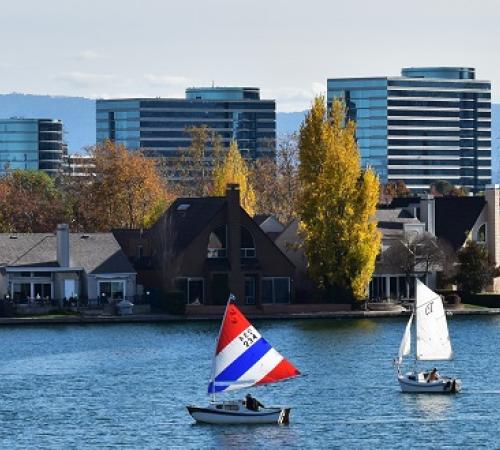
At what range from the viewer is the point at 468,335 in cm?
11838

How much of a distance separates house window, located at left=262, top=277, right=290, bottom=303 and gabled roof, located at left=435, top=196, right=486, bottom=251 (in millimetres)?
17190

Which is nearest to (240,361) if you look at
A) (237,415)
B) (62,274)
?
(237,415)

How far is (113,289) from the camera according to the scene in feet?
439

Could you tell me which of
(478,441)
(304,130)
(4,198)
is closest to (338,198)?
(304,130)

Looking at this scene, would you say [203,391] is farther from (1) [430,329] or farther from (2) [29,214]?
(2) [29,214]

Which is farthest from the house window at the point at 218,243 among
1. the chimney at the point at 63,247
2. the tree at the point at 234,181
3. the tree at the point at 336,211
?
the tree at the point at 234,181

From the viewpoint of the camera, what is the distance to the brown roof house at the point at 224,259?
132875 mm

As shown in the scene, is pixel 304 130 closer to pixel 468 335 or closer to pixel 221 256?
pixel 221 256

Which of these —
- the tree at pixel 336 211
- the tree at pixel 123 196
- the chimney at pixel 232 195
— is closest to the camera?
the chimney at pixel 232 195

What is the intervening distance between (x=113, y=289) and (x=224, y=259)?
27.0ft

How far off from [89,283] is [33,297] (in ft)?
13.3

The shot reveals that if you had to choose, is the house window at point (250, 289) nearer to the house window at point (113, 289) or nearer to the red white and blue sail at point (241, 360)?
the house window at point (113, 289)

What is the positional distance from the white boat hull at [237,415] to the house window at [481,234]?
253 ft

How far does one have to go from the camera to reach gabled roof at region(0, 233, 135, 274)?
134 m
